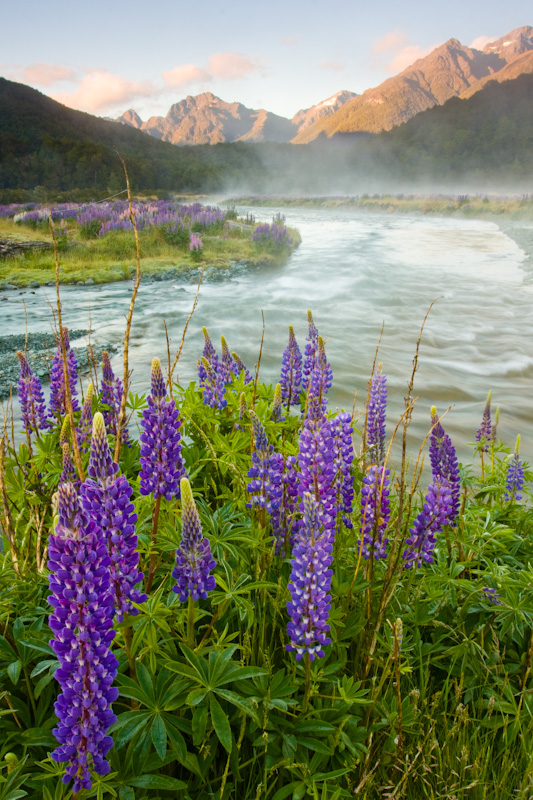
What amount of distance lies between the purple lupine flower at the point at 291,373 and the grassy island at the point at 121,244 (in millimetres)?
10221

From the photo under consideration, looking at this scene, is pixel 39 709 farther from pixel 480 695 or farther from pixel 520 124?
pixel 520 124

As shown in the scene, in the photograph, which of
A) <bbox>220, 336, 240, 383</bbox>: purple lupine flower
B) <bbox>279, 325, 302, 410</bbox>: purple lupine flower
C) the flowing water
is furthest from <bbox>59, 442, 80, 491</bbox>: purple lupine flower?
the flowing water

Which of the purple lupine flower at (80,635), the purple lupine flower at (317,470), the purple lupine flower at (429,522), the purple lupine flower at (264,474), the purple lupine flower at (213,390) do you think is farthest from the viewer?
the purple lupine flower at (213,390)

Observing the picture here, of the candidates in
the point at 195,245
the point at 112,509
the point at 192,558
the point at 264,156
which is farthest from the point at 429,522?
the point at 264,156

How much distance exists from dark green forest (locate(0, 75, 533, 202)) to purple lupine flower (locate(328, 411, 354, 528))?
25.9 metres

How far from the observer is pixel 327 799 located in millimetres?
1420

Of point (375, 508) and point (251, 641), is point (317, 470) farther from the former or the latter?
point (251, 641)

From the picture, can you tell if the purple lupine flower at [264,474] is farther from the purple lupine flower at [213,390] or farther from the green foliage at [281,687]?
the purple lupine flower at [213,390]

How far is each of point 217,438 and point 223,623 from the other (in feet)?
4.02

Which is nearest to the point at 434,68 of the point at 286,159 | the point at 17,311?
the point at 286,159

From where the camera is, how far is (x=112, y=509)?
1.21 m

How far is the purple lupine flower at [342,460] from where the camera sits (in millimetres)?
2195

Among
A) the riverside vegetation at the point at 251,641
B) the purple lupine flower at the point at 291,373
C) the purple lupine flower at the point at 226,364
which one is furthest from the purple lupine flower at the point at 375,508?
the purple lupine flower at the point at 226,364

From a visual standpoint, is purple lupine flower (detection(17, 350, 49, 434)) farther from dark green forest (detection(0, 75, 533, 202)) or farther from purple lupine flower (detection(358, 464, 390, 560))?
dark green forest (detection(0, 75, 533, 202))
